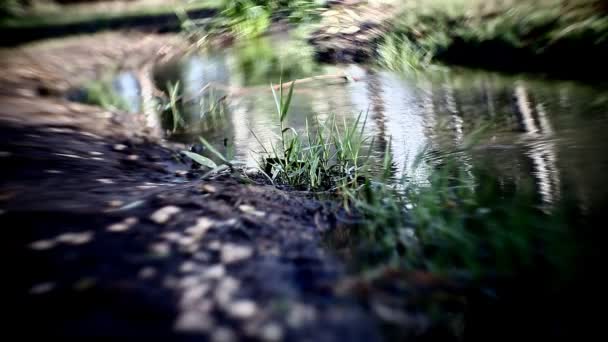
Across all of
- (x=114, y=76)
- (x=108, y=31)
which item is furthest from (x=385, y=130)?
(x=108, y=31)

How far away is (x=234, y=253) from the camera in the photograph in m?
1.19

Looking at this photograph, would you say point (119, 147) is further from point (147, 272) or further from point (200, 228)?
point (147, 272)

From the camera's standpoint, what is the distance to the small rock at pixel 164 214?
136 cm

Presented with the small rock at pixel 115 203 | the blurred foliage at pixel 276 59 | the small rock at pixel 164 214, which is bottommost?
the small rock at pixel 164 214

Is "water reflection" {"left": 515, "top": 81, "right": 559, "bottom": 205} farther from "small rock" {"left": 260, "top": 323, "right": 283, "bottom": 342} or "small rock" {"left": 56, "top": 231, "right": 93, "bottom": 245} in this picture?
"small rock" {"left": 56, "top": 231, "right": 93, "bottom": 245}

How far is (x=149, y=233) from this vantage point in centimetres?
126

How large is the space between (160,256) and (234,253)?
202 millimetres

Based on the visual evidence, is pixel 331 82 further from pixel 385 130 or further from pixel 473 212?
pixel 473 212

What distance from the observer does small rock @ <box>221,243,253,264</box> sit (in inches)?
45.6

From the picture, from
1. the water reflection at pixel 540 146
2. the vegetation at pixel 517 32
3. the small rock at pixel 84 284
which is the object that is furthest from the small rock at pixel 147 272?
the vegetation at pixel 517 32

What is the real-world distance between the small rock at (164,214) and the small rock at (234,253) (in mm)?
273

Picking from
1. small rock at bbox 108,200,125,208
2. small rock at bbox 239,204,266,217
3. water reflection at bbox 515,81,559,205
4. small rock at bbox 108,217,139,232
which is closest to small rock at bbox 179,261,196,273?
small rock at bbox 108,217,139,232

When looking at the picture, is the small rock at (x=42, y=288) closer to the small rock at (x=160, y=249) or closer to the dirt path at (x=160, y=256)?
the dirt path at (x=160, y=256)

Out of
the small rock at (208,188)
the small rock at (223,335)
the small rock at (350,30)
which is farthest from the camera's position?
the small rock at (350,30)
